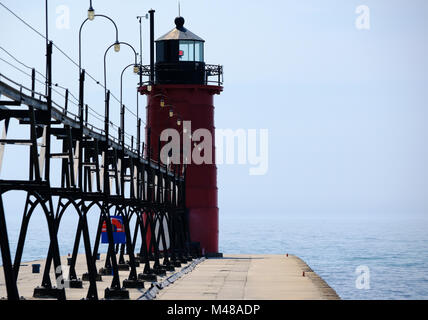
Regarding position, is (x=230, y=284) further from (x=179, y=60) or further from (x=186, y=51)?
(x=186, y=51)

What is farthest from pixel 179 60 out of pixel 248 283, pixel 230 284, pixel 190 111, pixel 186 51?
pixel 230 284

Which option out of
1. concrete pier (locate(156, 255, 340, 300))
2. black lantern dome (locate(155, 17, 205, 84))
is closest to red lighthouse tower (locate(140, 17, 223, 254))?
black lantern dome (locate(155, 17, 205, 84))

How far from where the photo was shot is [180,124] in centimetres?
6912

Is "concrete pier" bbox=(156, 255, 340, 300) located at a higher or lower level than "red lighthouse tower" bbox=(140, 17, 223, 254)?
lower

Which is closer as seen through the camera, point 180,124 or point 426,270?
point 180,124

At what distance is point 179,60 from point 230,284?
30.4 metres

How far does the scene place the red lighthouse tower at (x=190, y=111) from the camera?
69625mm

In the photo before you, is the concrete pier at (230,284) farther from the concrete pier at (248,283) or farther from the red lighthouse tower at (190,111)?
the red lighthouse tower at (190,111)

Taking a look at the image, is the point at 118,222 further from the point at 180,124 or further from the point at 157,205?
the point at 180,124

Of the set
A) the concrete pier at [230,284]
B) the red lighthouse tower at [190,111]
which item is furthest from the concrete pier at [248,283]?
the red lighthouse tower at [190,111]

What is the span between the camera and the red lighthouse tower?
228 feet

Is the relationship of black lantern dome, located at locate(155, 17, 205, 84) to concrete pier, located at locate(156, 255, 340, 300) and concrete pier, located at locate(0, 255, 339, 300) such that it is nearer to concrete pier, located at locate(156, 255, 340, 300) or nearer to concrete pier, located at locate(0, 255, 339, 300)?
concrete pier, located at locate(156, 255, 340, 300)

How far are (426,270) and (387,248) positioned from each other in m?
55.1
